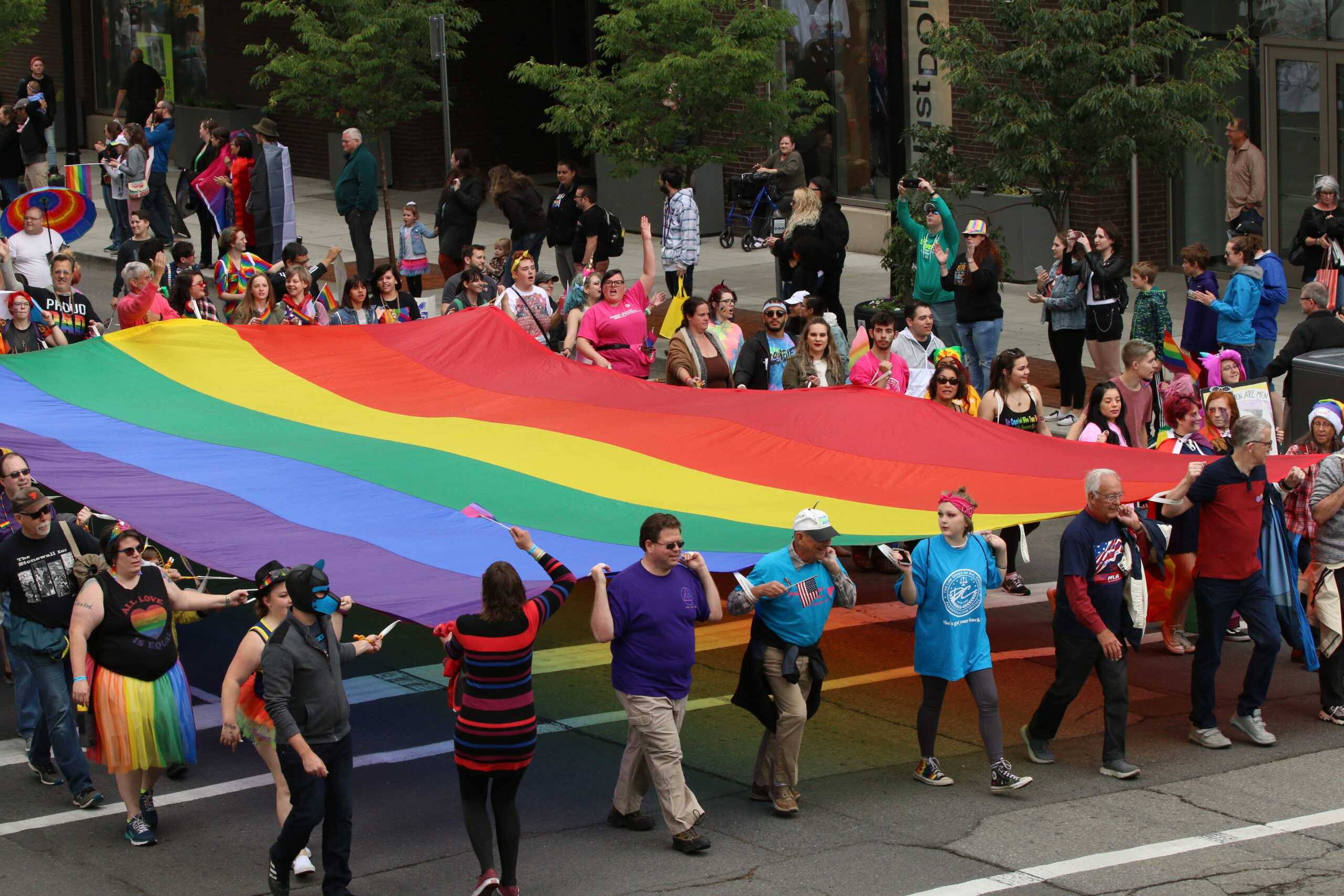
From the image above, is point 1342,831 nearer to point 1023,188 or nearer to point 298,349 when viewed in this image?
point 298,349

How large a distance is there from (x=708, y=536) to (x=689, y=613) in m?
1.14

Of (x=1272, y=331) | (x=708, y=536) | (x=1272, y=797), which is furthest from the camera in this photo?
(x=1272, y=331)

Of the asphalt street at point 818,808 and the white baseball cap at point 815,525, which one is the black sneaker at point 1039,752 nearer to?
the asphalt street at point 818,808

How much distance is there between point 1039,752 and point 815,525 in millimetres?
2055

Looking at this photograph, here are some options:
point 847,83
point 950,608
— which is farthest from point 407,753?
point 847,83

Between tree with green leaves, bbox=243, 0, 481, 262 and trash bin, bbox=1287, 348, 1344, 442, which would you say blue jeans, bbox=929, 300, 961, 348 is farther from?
tree with green leaves, bbox=243, 0, 481, 262

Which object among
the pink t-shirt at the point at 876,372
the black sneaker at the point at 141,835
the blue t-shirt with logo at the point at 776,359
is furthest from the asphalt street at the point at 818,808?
the blue t-shirt with logo at the point at 776,359

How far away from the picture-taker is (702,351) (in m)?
13.4

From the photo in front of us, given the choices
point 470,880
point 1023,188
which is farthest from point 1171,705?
point 1023,188

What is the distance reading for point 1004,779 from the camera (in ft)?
28.1

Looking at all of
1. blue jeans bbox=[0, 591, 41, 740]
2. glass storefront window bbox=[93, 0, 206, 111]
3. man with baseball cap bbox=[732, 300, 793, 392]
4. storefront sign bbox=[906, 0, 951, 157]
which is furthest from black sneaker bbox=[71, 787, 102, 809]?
glass storefront window bbox=[93, 0, 206, 111]

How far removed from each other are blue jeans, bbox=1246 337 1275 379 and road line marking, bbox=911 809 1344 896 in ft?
25.3

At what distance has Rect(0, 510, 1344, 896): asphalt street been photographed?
301 inches

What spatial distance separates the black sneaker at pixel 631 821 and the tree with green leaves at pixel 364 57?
1530cm
